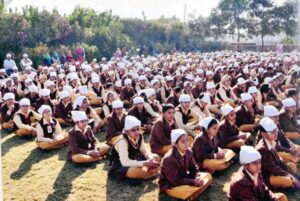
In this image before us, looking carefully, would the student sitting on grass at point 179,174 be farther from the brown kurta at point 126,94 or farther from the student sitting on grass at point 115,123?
the brown kurta at point 126,94

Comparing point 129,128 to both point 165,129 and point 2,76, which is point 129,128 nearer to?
point 165,129

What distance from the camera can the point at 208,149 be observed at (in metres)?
6.48

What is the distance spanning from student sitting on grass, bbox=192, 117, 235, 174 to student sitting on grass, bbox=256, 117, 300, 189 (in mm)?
829

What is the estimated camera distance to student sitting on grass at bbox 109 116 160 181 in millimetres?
6238

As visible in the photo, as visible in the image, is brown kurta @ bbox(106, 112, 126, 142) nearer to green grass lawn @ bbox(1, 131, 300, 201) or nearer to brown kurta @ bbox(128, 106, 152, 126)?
brown kurta @ bbox(128, 106, 152, 126)

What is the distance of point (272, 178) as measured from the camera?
5840 mm

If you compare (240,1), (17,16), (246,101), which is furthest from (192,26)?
(246,101)

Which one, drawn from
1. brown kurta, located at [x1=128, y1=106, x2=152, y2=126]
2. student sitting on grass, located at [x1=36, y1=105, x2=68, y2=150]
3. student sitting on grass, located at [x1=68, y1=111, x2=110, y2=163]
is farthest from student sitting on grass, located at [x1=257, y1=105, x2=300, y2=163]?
student sitting on grass, located at [x1=36, y1=105, x2=68, y2=150]

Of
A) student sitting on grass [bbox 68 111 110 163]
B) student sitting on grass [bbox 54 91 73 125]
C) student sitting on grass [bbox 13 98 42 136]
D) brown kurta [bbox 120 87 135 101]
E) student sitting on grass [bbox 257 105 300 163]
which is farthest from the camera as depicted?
brown kurta [bbox 120 87 135 101]

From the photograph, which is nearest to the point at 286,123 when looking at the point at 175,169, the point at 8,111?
the point at 175,169

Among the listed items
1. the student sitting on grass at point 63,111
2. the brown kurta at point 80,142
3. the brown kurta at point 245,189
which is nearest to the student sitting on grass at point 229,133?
the brown kurta at point 80,142

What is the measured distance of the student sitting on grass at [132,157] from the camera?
20.5ft

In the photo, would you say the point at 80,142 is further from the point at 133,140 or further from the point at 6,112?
the point at 6,112

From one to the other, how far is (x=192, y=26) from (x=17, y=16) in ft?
77.9
